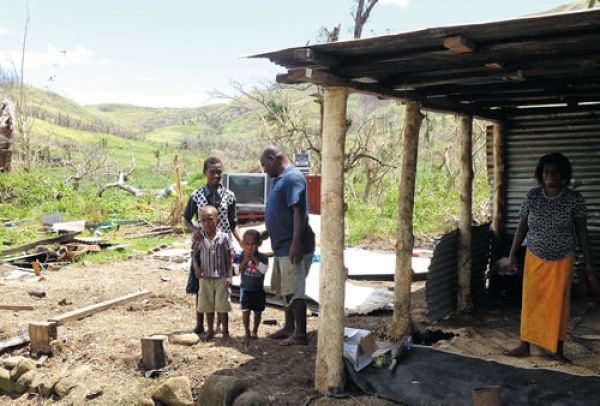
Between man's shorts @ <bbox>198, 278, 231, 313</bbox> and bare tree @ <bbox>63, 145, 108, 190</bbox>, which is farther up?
bare tree @ <bbox>63, 145, 108, 190</bbox>

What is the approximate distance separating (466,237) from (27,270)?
23.3ft

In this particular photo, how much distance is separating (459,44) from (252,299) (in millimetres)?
3030

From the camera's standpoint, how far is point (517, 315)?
22.3 ft

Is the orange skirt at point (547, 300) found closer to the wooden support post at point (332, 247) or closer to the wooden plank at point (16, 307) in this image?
the wooden support post at point (332, 247)

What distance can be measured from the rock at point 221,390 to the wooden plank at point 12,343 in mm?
2488

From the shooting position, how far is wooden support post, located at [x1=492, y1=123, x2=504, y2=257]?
777 centimetres

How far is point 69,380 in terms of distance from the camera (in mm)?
5199

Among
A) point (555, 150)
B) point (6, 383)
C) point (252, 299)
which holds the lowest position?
point (6, 383)

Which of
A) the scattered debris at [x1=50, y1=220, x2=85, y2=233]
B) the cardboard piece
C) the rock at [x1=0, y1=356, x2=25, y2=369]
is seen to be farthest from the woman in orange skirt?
the scattered debris at [x1=50, y1=220, x2=85, y2=233]

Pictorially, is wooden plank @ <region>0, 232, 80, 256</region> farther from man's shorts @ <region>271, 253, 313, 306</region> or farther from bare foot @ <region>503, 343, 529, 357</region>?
bare foot @ <region>503, 343, 529, 357</region>

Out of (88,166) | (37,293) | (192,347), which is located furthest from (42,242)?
(88,166)

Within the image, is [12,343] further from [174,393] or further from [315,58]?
[315,58]

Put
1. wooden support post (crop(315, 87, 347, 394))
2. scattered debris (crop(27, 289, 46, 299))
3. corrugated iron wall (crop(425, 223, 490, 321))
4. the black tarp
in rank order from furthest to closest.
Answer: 1. scattered debris (crop(27, 289, 46, 299))
2. corrugated iron wall (crop(425, 223, 490, 321))
3. wooden support post (crop(315, 87, 347, 394))
4. the black tarp

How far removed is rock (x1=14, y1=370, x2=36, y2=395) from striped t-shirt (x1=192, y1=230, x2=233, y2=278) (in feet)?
5.82
